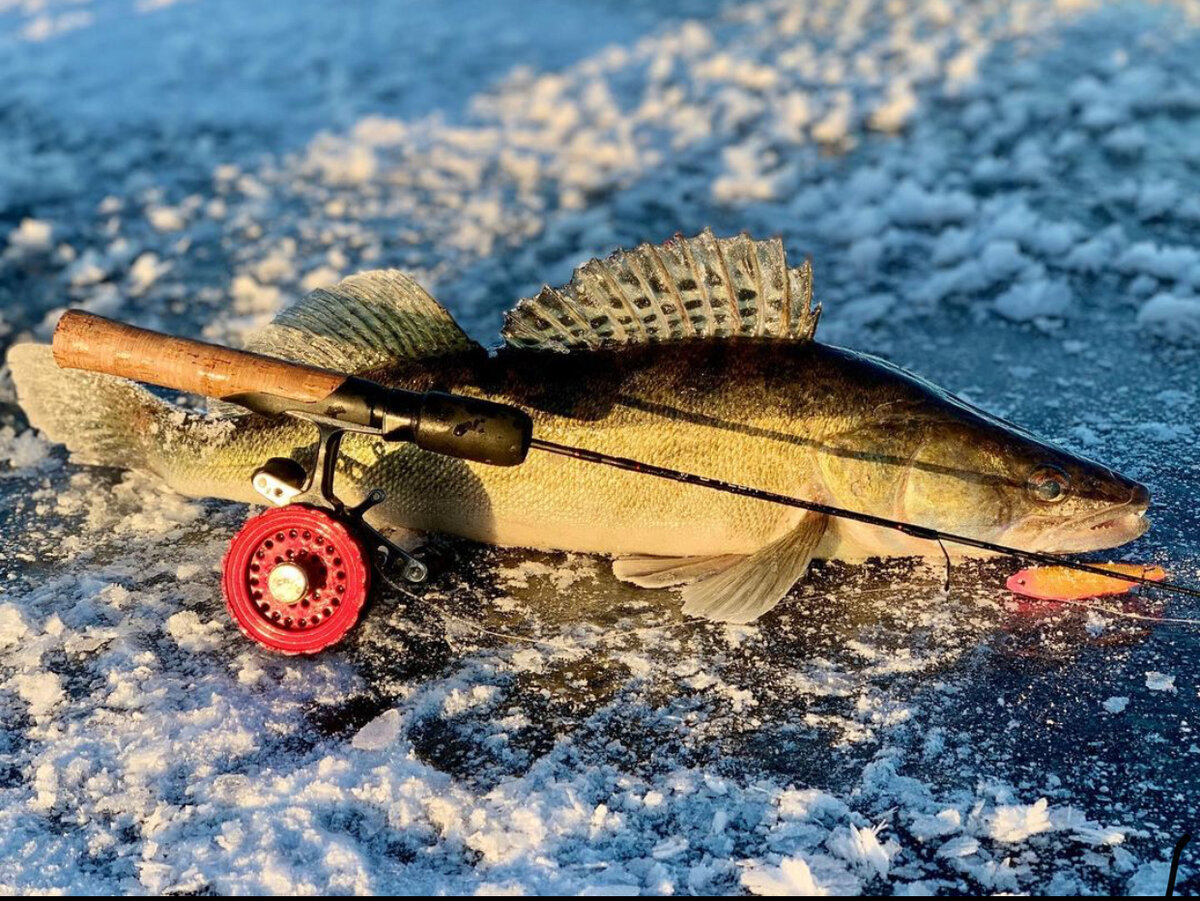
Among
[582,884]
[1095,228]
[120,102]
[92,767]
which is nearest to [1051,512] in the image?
[582,884]

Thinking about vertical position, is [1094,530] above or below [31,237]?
below

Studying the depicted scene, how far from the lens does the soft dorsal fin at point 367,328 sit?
11.8 feet

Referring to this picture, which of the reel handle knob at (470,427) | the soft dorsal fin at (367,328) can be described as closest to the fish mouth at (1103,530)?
the reel handle knob at (470,427)

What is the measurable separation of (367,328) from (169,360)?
0.68m

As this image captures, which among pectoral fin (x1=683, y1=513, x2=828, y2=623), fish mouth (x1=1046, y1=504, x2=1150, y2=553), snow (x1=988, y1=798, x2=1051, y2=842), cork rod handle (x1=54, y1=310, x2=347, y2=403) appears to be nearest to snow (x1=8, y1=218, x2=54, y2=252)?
cork rod handle (x1=54, y1=310, x2=347, y2=403)

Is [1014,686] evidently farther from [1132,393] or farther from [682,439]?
[1132,393]

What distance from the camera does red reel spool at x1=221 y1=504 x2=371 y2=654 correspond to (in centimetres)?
312

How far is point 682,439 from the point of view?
3439 mm

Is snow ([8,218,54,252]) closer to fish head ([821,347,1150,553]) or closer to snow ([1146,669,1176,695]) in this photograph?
fish head ([821,347,1150,553])

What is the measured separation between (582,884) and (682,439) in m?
1.35

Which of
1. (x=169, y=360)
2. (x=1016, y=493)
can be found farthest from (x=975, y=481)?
(x=169, y=360)

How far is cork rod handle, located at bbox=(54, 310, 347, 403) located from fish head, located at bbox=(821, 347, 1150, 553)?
5.03 ft

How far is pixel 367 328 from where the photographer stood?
11.9 feet

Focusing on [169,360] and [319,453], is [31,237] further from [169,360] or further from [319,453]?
[319,453]
